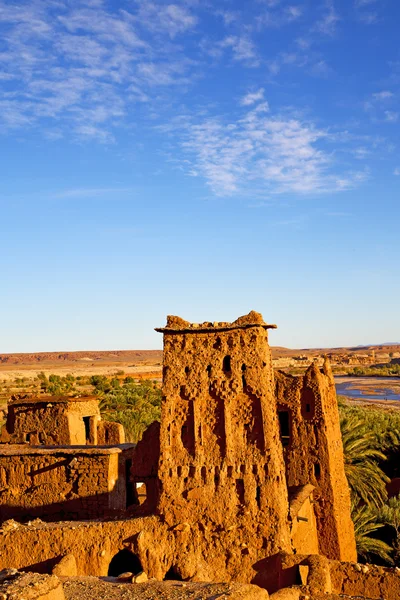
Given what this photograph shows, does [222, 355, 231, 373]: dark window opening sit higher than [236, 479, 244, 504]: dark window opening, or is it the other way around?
[222, 355, 231, 373]: dark window opening

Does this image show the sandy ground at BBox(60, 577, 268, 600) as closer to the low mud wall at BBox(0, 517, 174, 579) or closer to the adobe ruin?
the low mud wall at BBox(0, 517, 174, 579)

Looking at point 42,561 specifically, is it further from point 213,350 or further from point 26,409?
point 26,409

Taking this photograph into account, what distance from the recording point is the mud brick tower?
33.7 feet

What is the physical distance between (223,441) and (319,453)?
4.14 meters

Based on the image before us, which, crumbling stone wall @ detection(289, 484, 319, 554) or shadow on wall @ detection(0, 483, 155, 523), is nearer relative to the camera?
crumbling stone wall @ detection(289, 484, 319, 554)

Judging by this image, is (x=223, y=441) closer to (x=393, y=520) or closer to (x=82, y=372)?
(x=393, y=520)

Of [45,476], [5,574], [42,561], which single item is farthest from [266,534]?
[45,476]

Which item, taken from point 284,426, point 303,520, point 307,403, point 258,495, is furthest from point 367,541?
point 258,495

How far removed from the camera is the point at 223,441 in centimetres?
1064

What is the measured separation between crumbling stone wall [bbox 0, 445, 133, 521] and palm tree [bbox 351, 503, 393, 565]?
19.8ft

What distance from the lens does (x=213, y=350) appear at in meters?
11.0

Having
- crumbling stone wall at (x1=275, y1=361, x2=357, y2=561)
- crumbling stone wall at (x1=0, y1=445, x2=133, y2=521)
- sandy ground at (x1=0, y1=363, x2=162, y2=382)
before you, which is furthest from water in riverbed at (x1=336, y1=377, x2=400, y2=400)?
crumbling stone wall at (x1=0, y1=445, x2=133, y2=521)

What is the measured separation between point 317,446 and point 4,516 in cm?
725

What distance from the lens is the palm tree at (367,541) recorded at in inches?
607
